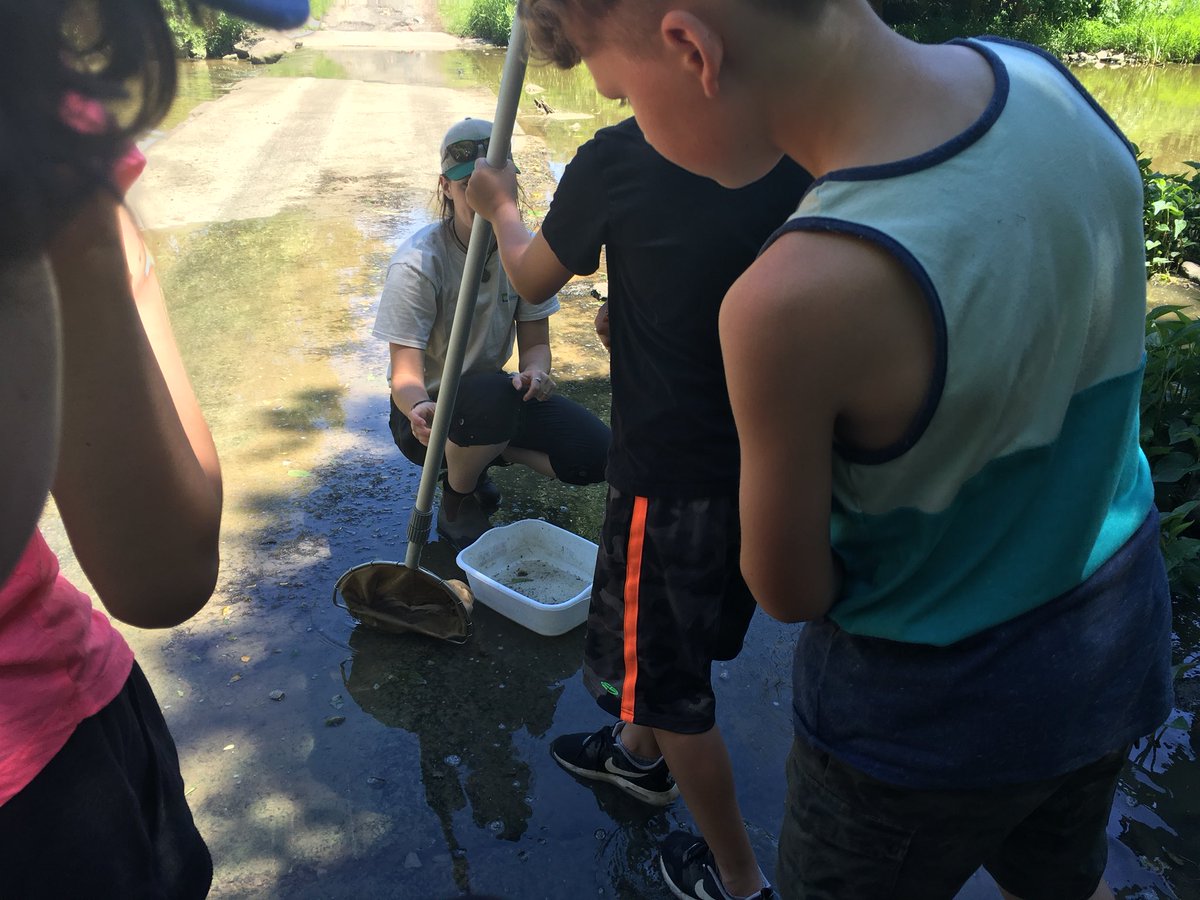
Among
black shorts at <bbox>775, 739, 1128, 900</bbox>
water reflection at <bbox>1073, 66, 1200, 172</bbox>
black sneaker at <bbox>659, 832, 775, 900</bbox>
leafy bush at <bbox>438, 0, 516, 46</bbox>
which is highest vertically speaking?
black shorts at <bbox>775, 739, 1128, 900</bbox>

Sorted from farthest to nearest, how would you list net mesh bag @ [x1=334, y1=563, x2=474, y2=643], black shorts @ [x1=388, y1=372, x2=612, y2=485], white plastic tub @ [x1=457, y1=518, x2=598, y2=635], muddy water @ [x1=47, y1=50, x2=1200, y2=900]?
1. black shorts @ [x1=388, y1=372, x2=612, y2=485]
2. white plastic tub @ [x1=457, y1=518, x2=598, y2=635]
3. net mesh bag @ [x1=334, y1=563, x2=474, y2=643]
4. muddy water @ [x1=47, y1=50, x2=1200, y2=900]

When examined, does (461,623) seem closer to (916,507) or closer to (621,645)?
(621,645)

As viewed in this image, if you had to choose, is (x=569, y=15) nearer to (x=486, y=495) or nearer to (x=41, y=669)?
(x=41, y=669)

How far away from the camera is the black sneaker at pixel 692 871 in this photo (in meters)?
2.03

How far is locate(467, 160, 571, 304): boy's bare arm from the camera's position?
76.0 inches

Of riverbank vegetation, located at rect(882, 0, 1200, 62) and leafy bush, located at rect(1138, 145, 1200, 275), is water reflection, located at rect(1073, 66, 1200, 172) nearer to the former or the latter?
leafy bush, located at rect(1138, 145, 1200, 275)

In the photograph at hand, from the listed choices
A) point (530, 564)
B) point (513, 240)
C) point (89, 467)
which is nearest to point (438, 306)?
point (530, 564)

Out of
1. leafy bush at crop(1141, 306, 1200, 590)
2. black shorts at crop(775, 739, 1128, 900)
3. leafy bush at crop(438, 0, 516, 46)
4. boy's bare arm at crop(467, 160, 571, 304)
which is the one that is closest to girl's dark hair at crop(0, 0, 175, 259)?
black shorts at crop(775, 739, 1128, 900)

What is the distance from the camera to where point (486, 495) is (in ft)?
11.6

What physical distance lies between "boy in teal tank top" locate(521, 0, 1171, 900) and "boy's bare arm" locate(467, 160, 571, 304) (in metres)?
0.65

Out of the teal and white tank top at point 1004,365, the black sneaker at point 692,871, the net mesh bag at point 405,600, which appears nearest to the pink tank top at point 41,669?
the teal and white tank top at point 1004,365

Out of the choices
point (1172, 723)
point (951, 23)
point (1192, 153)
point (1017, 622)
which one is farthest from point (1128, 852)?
point (951, 23)

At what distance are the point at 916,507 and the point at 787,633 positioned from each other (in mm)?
2008

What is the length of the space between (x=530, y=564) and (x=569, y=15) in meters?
2.33
